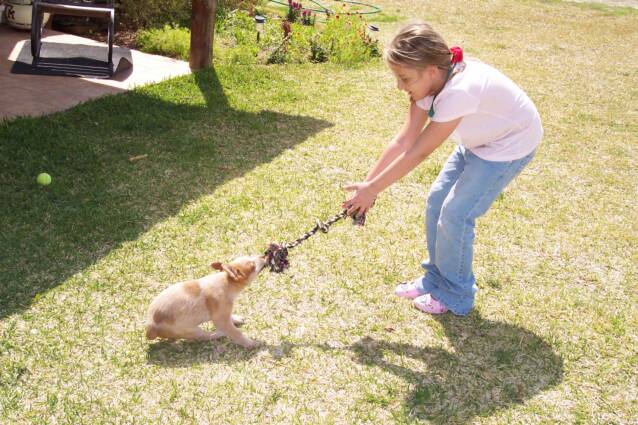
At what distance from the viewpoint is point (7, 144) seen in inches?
207

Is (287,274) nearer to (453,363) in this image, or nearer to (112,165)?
(453,363)

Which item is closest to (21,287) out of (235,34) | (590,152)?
(590,152)

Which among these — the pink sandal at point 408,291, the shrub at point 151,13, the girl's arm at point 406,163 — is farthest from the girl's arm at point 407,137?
the shrub at point 151,13

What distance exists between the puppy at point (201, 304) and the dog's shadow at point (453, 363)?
125 millimetres

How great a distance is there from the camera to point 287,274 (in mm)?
4117

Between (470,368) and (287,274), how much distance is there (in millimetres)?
1427

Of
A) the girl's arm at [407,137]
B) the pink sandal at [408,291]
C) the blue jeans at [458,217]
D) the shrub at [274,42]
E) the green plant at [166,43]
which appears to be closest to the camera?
the blue jeans at [458,217]

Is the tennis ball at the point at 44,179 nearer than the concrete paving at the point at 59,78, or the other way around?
the tennis ball at the point at 44,179

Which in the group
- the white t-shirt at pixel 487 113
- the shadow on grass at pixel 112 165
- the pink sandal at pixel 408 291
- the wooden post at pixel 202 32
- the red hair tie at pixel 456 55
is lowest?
the shadow on grass at pixel 112 165

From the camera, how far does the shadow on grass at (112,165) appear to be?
401 centimetres

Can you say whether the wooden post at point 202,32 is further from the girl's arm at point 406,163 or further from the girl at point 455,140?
the girl's arm at point 406,163

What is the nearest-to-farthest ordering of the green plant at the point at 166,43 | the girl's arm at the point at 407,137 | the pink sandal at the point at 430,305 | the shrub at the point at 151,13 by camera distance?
the girl's arm at the point at 407,137 < the pink sandal at the point at 430,305 < the green plant at the point at 166,43 < the shrub at the point at 151,13

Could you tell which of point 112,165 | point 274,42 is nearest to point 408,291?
point 112,165

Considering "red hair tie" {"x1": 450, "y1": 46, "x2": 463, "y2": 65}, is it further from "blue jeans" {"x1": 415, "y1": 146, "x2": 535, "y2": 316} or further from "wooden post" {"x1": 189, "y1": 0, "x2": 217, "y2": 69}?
"wooden post" {"x1": 189, "y1": 0, "x2": 217, "y2": 69}
